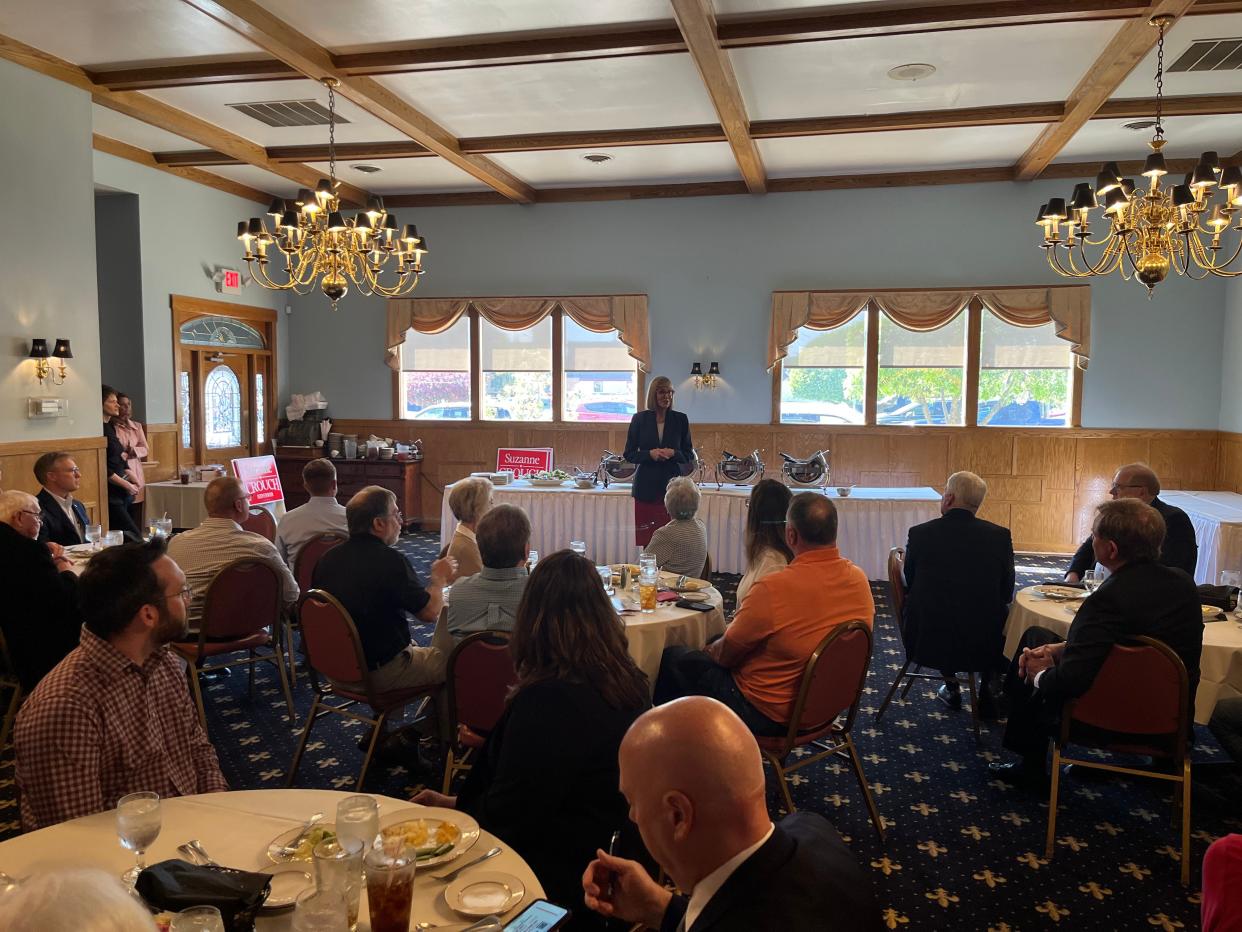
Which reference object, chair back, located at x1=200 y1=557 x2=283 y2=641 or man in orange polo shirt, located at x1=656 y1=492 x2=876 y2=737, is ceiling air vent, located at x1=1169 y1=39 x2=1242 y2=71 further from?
chair back, located at x1=200 y1=557 x2=283 y2=641

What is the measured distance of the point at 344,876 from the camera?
1367mm

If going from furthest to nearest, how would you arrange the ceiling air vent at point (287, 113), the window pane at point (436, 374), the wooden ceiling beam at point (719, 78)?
the window pane at point (436, 374), the ceiling air vent at point (287, 113), the wooden ceiling beam at point (719, 78)

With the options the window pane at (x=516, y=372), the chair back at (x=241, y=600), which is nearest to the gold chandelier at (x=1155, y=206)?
the chair back at (x=241, y=600)

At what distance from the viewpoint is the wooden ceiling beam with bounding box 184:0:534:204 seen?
16.2 feet

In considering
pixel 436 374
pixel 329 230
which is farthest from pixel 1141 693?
pixel 436 374

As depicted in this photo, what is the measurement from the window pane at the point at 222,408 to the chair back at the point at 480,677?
7.69 metres

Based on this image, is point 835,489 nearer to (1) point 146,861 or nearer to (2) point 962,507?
(2) point 962,507

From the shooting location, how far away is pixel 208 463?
9.34 meters

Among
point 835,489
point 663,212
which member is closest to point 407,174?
point 663,212

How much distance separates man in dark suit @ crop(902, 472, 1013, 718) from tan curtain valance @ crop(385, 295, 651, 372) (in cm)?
601

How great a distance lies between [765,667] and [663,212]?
24.4 ft

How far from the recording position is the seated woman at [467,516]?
4.13 metres

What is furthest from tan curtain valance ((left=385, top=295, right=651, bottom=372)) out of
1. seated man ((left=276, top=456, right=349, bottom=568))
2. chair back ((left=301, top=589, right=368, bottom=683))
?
chair back ((left=301, top=589, right=368, bottom=683))

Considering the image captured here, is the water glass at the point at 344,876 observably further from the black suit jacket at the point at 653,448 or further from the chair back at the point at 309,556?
the black suit jacket at the point at 653,448
